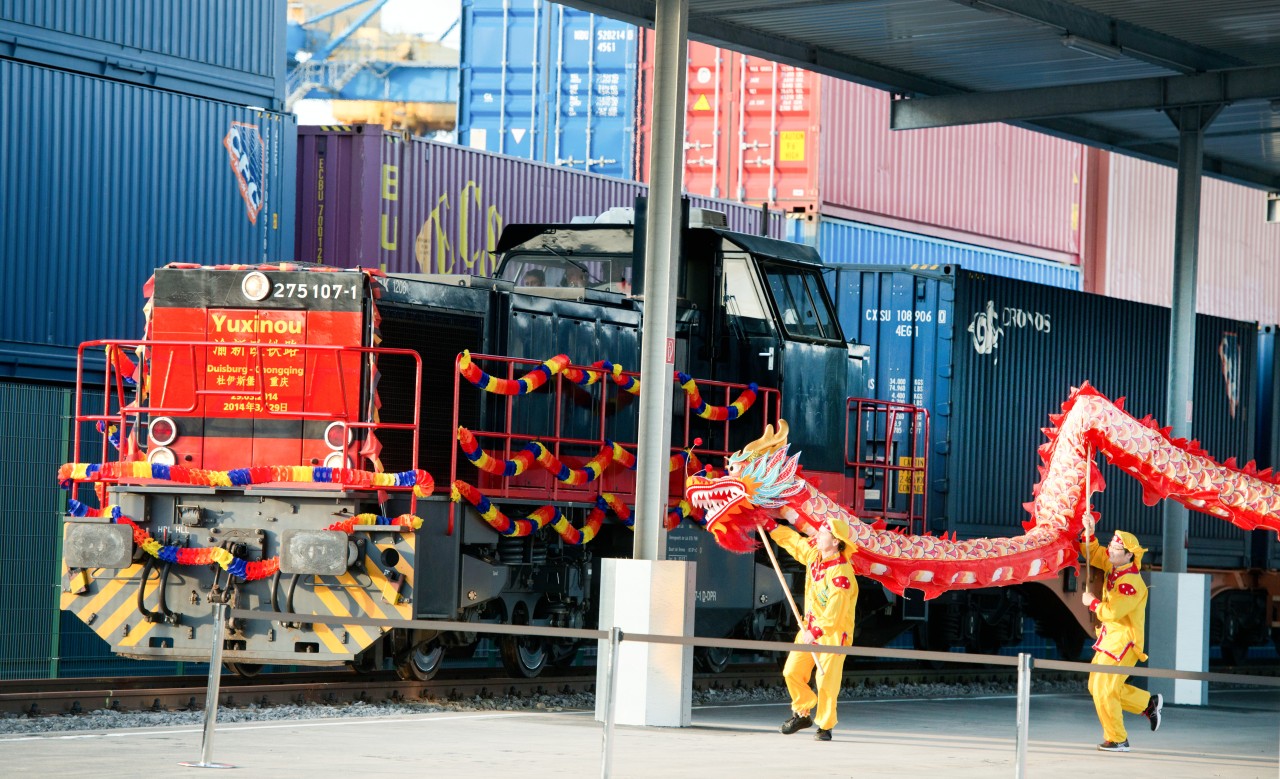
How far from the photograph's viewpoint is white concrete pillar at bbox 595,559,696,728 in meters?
12.0

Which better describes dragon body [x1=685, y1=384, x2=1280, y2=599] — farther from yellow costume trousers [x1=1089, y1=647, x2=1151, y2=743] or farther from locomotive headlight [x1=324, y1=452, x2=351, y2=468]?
locomotive headlight [x1=324, y1=452, x2=351, y2=468]

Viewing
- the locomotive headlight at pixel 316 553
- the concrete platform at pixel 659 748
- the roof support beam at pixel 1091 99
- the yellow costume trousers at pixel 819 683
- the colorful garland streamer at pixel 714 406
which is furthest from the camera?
the roof support beam at pixel 1091 99

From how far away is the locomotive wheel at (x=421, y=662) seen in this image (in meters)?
12.9

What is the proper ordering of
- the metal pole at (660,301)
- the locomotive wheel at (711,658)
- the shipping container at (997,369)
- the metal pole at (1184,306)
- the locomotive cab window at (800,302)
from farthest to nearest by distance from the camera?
the shipping container at (997,369)
the metal pole at (1184,306)
the locomotive wheel at (711,658)
the locomotive cab window at (800,302)
the metal pole at (660,301)

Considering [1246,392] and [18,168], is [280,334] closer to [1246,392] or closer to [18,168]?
[18,168]

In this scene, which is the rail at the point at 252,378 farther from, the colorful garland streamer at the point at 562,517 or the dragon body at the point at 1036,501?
the dragon body at the point at 1036,501

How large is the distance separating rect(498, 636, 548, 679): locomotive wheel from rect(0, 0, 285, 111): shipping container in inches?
270

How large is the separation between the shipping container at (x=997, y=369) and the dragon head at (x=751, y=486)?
6.00m

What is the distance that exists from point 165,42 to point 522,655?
7.42 metres

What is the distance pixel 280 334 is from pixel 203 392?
64cm

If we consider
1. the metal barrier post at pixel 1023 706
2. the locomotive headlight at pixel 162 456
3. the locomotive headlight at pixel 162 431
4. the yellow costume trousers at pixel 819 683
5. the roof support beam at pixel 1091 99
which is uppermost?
the roof support beam at pixel 1091 99

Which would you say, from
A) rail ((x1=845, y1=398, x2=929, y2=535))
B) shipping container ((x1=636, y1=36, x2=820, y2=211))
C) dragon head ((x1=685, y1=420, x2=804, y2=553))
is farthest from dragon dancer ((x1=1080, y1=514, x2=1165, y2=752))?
shipping container ((x1=636, y1=36, x2=820, y2=211))

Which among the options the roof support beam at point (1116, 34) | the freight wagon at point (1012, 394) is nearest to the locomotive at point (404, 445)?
the freight wagon at point (1012, 394)

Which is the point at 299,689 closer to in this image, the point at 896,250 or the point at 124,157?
the point at 124,157
